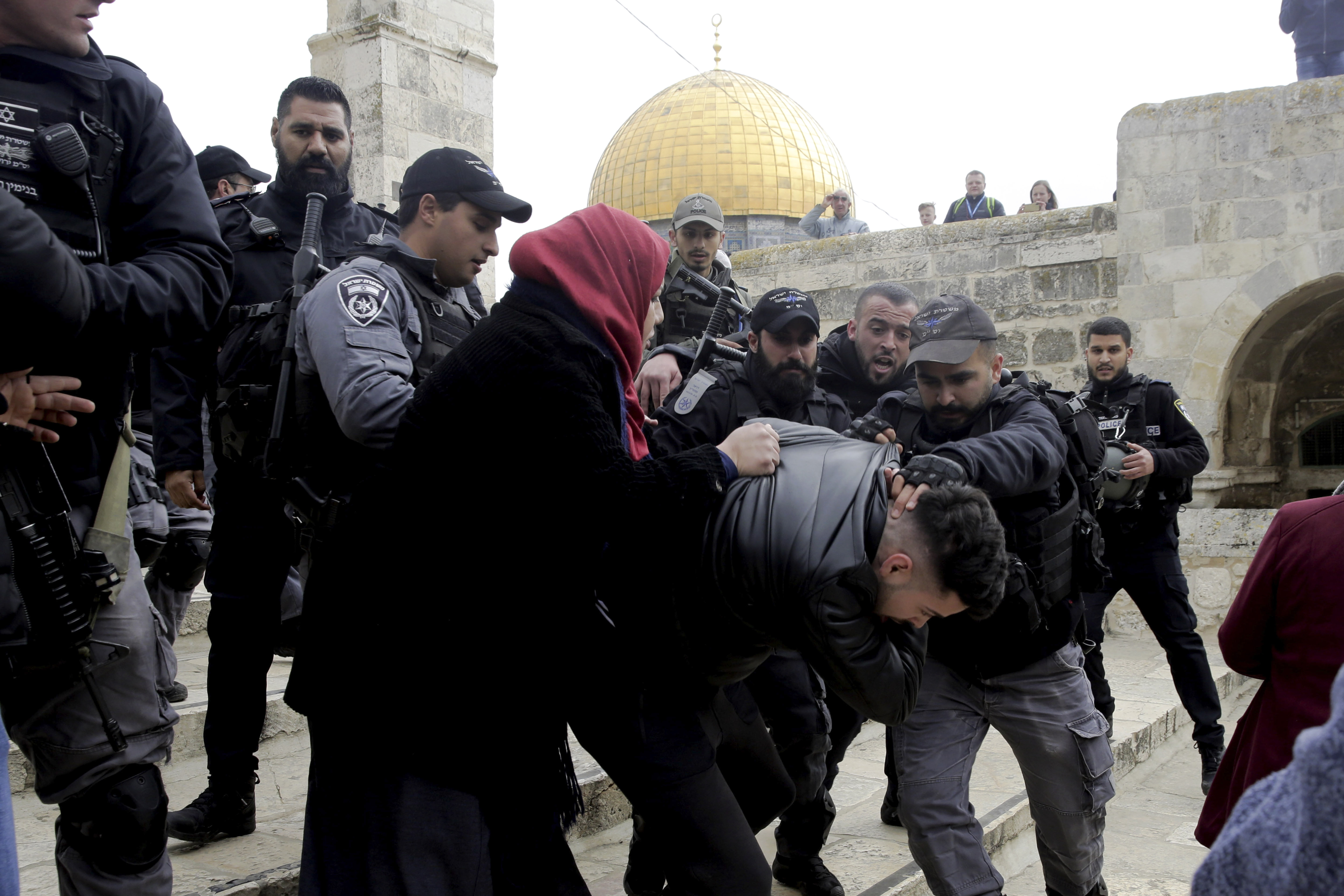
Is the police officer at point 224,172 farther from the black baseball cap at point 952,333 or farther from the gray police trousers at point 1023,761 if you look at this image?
the gray police trousers at point 1023,761

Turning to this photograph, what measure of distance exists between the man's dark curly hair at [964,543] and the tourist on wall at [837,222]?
11.5m

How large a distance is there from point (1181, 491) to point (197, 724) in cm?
437

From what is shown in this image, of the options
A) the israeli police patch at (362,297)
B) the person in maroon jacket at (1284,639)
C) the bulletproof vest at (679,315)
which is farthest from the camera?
the bulletproof vest at (679,315)

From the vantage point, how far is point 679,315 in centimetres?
426

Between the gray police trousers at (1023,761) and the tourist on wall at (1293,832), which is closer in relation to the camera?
the tourist on wall at (1293,832)

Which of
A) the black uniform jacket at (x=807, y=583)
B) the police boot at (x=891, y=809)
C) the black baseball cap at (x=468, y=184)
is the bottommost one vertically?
the police boot at (x=891, y=809)

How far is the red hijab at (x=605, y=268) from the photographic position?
6.51 ft

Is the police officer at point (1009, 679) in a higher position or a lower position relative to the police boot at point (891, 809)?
higher

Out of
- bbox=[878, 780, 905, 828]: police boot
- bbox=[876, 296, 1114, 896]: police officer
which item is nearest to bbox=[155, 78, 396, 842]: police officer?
bbox=[876, 296, 1114, 896]: police officer

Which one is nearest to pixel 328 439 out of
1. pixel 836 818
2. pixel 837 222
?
pixel 836 818

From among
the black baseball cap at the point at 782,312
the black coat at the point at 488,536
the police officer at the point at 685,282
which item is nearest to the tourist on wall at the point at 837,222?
the police officer at the point at 685,282

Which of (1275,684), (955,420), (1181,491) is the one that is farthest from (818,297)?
(1275,684)

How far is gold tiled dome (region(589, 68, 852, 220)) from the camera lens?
28.9 meters

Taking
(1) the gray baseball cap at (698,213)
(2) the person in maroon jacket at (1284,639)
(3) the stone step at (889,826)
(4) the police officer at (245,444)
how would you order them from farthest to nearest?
1. (1) the gray baseball cap at (698,213)
2. (3) the stone step at (889,826)
3. (4) the police officer at (245,444)
4. (2) the person in maroon jacket at (1284,639)
